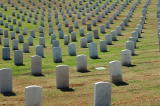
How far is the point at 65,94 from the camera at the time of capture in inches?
461

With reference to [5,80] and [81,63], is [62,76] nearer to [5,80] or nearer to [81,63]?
[5,80]

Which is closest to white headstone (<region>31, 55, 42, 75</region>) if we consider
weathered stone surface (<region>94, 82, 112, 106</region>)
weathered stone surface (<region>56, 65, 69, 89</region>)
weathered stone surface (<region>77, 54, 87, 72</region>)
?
weathered stone surface (<region>77, 54, 87, 72</region>)

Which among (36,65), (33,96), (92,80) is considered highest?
(36,65)

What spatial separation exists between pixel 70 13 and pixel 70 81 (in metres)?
24.2

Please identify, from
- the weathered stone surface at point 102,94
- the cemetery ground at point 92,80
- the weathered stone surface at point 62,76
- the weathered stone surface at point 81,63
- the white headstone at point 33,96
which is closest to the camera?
the white headstone at point 33,96

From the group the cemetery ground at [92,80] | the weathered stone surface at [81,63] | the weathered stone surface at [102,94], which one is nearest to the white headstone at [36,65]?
the cemetery ground at [92,80]

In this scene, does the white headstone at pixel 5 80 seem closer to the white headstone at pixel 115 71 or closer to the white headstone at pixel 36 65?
the white headstone at pixel 36 65

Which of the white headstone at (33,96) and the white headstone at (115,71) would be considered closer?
the white headstone at (33,96)

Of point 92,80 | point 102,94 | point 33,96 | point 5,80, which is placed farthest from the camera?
point 92,80

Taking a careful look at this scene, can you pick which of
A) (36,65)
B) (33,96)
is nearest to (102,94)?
(33,96)

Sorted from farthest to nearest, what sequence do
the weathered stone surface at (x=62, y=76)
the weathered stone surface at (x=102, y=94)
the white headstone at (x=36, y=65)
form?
the white headstone at (x=36, y=65)
the weathered stone surface at (x=62, y=76)
the weathered stone surface at (x=102, y=94)

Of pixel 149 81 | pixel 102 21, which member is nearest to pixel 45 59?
pixel 149 81

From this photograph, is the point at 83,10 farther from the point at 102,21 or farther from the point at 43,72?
the point at 43,72

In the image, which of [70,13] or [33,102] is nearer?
[33,102]
